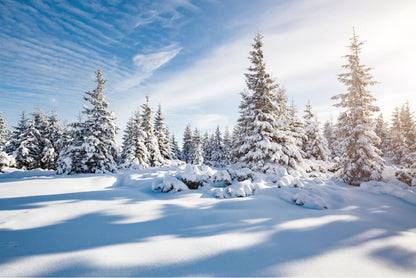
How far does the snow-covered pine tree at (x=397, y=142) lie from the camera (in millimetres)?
29375

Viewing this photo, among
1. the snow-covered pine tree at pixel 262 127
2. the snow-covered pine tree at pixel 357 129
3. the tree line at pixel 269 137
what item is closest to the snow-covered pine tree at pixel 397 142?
the tree line at pixel 269 137

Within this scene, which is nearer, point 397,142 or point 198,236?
point 198,236

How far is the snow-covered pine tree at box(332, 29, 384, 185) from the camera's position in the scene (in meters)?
11.9

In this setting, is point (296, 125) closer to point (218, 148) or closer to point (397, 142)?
point (397, 142)

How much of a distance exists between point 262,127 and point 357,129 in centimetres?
598

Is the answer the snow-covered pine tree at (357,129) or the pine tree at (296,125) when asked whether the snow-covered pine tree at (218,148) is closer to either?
the pine tree at (296,125)

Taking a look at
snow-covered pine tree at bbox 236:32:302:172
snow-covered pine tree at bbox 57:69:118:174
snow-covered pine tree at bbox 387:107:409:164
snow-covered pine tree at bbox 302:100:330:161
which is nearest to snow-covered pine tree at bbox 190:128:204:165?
snow-covered pine tree at bbox 302:100:330:161

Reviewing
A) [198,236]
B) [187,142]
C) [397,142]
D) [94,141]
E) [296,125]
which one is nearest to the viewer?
[198,236]

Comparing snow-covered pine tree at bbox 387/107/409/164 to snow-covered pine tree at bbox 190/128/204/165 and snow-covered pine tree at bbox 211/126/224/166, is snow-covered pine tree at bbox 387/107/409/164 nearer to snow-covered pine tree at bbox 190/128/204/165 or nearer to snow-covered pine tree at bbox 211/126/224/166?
snow-covered pine tree at bbox 211/126/224/166

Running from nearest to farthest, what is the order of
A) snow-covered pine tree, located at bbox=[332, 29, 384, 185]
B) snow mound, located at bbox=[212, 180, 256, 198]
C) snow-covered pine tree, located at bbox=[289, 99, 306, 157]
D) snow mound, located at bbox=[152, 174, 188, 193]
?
snow mound, located at bbox=[212, 180, 256, 198]
snow mound, located at bbox=[152, 174, 188, 193]
snow-covered pine tree, located at bbox=[332, 29, 384, 185]
snow-covered pine tree, located at bbox=[289, 99, 306, 157]

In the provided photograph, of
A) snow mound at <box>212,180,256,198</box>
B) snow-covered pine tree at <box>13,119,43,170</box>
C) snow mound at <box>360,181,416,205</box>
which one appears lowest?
snow mound at <box>360,181,416,205</box>

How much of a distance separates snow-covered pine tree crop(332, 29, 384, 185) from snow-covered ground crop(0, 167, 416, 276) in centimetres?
772

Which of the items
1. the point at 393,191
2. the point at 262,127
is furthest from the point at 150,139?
the point at 393,191

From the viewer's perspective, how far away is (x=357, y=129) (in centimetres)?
1206
